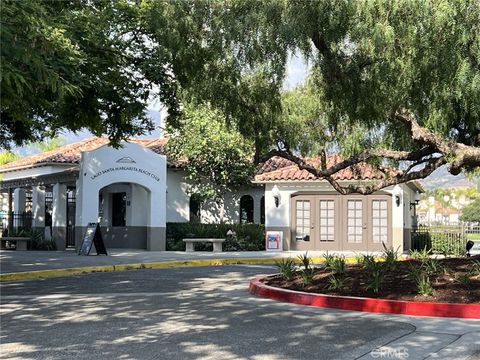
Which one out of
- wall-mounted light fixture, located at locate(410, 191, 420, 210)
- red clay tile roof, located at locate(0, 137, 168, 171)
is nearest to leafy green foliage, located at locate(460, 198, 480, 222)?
wall-mounted light fixture, located at locate(410, 191, 420, 210)

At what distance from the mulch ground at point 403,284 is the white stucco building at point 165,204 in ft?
38.0

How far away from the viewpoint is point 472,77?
29.9 ft

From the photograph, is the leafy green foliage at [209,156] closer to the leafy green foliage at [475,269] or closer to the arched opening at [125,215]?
the arched opening at [125,215]

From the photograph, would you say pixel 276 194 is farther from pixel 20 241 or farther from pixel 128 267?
pixel 20 241

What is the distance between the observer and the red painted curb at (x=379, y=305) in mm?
9305

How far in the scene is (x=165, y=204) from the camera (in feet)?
85.1

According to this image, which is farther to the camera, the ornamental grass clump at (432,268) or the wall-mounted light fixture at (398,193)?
the wall-mounted light fixture at (398,193)

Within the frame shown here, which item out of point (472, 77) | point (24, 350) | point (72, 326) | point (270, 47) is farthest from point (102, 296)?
point (472, 77)

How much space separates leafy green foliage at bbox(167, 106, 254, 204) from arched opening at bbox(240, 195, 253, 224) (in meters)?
1.67

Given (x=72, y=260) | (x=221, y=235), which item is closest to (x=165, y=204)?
(x=221, y=235)

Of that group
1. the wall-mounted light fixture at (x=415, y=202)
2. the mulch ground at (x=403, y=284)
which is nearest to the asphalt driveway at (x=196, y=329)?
the mulch ground at (x=403, y=284)

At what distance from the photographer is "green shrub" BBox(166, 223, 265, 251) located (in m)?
26.7

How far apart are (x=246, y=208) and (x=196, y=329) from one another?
72.7 ft

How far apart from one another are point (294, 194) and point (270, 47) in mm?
18330
